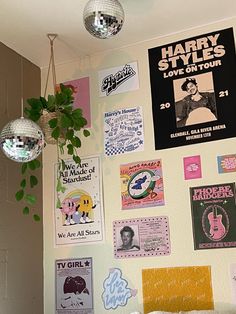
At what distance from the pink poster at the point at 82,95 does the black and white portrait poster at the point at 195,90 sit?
38 cm

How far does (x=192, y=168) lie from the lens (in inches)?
89.4

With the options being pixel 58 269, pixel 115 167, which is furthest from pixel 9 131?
pixel 58 269

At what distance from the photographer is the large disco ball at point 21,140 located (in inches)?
78.7

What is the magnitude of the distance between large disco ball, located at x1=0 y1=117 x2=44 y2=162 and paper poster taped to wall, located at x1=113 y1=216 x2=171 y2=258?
0.62 meters

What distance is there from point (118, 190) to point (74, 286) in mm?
531

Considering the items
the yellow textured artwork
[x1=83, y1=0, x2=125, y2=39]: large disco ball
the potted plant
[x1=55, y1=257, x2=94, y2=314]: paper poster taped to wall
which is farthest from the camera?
[x1=55, y1=257, x2=94, y2=314]: paper poster taped to wall

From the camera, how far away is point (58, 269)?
2.48m

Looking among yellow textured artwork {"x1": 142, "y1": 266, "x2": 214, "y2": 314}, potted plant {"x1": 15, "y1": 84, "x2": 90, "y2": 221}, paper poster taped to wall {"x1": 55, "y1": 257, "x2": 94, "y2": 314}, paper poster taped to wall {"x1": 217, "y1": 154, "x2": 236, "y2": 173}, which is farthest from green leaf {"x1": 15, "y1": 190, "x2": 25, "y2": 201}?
paper poster taped to wall {"x1": 217, "y1": 154, "x2": 236, "y2": 173}

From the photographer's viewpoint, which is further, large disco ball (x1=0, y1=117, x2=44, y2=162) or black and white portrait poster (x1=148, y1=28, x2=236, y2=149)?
black and white portrait poster (x1=148, y1=28, x2=236, y2=149)

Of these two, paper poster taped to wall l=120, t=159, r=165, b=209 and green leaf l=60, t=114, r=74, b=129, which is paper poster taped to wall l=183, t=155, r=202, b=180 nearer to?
paper poster taped to wall l=120, t=159, r=165, b=209

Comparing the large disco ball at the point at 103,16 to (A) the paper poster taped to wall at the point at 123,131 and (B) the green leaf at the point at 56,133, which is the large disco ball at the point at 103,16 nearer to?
(B) the green leaf at the point at 56,133

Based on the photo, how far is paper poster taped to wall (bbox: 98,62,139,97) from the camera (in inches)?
98.6

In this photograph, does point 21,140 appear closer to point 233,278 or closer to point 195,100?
point 195,100

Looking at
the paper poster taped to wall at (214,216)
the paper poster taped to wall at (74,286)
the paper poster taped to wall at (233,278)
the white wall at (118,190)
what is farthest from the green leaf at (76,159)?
the paper poster taped to wall at (233,278)
